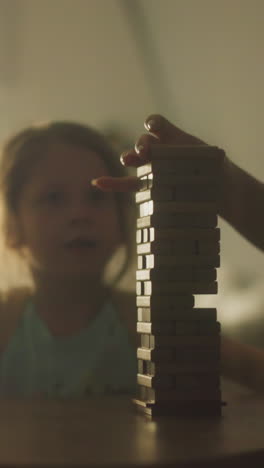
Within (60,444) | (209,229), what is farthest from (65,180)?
(60,444)

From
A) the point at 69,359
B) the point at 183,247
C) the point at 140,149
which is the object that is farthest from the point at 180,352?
the point at 69,359

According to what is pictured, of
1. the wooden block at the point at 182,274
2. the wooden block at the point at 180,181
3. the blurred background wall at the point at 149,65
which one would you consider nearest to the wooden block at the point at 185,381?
the wooden block at the point at 182,274

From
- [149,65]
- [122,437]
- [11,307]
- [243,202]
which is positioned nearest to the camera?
[122,437]

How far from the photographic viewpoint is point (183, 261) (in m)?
0.81

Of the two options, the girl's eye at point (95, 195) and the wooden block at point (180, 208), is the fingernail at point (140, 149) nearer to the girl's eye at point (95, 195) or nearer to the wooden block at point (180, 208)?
the wooden block at point (180, 208)

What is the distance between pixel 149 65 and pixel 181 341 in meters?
0.74

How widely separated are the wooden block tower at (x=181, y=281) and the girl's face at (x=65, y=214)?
62 centimetres

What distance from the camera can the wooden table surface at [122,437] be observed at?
24.3 inches

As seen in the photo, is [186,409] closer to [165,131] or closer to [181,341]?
[181,341]

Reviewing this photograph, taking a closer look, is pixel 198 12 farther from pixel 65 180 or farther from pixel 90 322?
pixel 90 322

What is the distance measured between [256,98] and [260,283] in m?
0.36

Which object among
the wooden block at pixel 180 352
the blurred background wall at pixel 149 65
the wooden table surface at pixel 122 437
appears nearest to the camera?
the wooden table surface at pixel 122 437

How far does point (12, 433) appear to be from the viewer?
75cm

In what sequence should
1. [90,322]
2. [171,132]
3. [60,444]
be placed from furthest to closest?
Result: [90,322] < [171,132] < [60,444]
